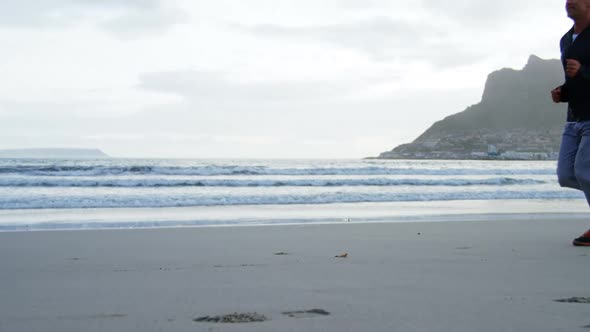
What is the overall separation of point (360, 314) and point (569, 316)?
0.87 m

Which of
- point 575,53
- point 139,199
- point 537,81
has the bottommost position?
point 139,199

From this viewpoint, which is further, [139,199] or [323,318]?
[139,199]

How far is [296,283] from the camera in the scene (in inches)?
126

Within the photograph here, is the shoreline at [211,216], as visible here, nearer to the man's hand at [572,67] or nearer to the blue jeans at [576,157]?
the blue jeans at [576,157]

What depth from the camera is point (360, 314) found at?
7.94 ft

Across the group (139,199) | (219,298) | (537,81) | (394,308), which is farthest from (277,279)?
(537,81)

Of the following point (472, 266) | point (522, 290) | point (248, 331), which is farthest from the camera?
point (472, 266)

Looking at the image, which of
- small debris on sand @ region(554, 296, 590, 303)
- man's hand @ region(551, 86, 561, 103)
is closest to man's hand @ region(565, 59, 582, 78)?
man's hand @ region(551, 86, 561, 103)

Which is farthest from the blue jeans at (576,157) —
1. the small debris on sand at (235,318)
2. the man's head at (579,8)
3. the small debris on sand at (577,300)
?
the small debris on sand at (235,318)

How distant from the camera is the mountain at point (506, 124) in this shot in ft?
224

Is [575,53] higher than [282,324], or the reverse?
[575,53]

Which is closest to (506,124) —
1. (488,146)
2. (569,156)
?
(488,146)

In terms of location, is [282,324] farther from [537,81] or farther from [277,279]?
[537,81]

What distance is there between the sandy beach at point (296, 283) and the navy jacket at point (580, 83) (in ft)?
3.83
